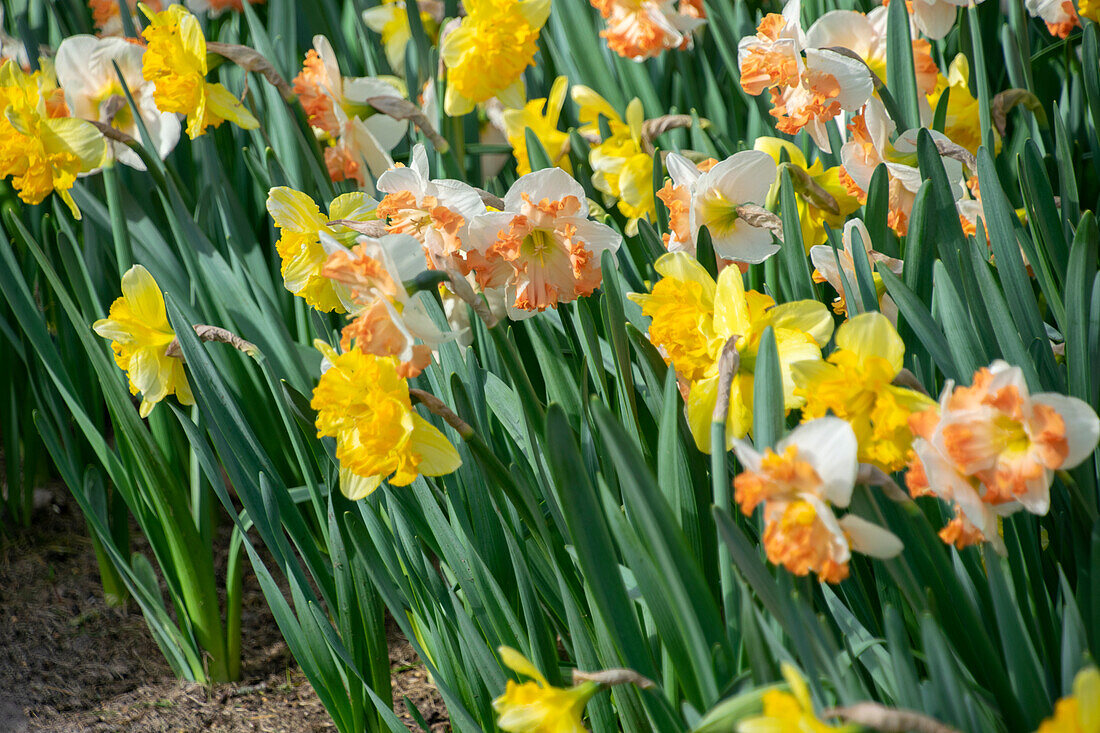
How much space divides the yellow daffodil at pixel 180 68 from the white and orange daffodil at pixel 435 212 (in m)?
0.67

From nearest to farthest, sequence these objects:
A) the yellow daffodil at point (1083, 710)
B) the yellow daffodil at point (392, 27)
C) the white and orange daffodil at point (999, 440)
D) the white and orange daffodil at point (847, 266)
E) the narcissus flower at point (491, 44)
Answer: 1. the yellow daffodil at point (1083, 710)
2. the white and orange daffodil at point (999, 440)
3. the white and orange daffodil at point (847, 266)
4. the narcissus flower at point (491, 44)
5. the yellow daffodil at point (392, 27)

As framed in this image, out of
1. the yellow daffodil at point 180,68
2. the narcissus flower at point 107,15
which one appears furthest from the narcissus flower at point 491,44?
the narcissus flower at point 107,15

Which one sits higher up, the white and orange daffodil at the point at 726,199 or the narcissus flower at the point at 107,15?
the narcissus flower at the point at 107,15

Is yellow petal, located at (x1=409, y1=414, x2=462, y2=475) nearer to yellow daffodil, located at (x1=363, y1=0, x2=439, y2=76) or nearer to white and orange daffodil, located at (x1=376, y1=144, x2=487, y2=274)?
white and orange daffodil, located at (x1=376, y1=144, x2=487, y2=274)

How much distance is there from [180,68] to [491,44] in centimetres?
55

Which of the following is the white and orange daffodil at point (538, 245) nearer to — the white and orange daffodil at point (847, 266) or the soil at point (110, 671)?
the white and orange daffodil at point (847, 266)

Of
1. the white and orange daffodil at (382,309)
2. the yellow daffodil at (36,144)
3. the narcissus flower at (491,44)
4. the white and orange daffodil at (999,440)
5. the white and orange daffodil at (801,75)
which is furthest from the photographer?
the narcissus flower at (491,44)

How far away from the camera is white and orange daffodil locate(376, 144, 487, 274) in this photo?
1.00 metres

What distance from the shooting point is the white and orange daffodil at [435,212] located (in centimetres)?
100

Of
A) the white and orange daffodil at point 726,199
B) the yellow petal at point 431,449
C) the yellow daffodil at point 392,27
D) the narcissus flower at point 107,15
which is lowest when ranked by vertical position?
the yellow petal at point 431,449

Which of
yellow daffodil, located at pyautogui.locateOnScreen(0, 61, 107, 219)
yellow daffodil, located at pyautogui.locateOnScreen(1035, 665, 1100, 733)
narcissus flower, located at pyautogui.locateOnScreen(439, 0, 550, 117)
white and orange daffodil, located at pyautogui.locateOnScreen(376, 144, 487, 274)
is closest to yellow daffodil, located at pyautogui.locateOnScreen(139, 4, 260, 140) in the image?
yellow daffodil, located at pyautogui.locateOnScreen(0, 61, 107, 219)

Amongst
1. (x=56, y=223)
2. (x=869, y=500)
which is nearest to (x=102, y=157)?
(x=56, y=223)

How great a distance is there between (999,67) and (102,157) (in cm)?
183

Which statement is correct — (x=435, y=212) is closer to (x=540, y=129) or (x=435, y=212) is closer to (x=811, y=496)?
(x=811, y=496)
